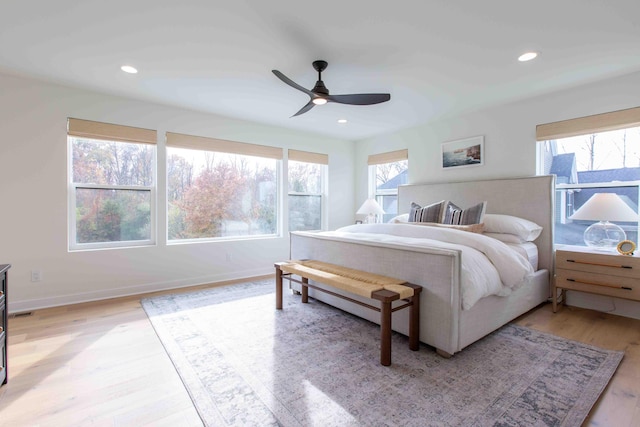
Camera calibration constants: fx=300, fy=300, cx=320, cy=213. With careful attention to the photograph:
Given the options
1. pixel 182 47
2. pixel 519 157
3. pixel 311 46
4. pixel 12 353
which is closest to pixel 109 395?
pixel 12 353

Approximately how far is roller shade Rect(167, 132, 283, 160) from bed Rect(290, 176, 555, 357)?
160cm

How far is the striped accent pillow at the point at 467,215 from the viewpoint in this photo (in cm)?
333

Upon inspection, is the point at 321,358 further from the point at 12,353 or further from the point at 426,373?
the point at 12,353

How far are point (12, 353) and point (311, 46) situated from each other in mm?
3142

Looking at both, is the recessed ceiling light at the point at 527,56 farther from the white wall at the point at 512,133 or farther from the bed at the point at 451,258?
the bed at the point at 451,258

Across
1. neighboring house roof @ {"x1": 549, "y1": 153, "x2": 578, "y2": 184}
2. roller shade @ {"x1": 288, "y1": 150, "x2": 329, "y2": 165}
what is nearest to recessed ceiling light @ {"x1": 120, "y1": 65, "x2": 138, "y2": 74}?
roller shade @ {"x1": 288, "y1": 150, "x2": 329, "y2": 165}

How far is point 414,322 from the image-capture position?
2.14 meters

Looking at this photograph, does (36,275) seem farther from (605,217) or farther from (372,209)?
(605,217)

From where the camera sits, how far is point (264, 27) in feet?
6.80

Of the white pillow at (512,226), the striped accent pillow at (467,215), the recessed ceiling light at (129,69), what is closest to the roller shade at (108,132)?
the recessed ceiling light at (129,69)

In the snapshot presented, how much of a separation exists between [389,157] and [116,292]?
4.26m

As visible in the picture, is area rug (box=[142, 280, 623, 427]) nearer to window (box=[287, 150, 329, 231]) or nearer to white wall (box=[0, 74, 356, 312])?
white wall (box=[0, 74, 356, 312])

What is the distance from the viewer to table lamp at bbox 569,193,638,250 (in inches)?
100

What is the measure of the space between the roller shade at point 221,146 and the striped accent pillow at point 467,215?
2.64 meters
